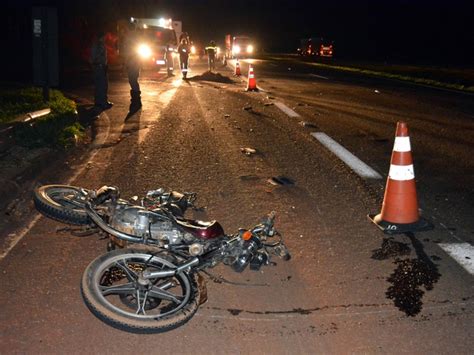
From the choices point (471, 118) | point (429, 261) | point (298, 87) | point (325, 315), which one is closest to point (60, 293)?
point (325, 315)

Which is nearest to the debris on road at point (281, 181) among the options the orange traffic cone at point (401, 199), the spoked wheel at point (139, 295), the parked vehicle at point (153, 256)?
the orange traffic cone at point (401, 199)

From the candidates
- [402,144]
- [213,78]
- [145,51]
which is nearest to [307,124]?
[402,144]

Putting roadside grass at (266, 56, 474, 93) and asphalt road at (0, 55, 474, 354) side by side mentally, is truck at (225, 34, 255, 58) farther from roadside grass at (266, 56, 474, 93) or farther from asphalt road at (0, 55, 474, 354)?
asphalt road at (0, 55, 474, 354)

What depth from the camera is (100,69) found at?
47.9 feet

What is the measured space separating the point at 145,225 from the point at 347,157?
517 cm

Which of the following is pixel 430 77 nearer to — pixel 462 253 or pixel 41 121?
pixel 41 121

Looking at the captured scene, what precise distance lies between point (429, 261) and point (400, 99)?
13311 mm

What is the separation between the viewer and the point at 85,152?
9.48m

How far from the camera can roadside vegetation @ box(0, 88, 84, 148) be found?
970 centimetres

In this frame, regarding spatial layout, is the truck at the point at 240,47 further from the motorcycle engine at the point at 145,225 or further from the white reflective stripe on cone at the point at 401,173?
the motorcycle engine at the point at 145,225

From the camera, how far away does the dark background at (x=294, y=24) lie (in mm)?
33188

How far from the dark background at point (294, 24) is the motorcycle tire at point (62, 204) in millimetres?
10774

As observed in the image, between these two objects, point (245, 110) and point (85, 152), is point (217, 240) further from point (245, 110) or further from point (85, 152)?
point (245, 110)

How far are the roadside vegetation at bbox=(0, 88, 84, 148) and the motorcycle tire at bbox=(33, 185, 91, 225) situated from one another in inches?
151
